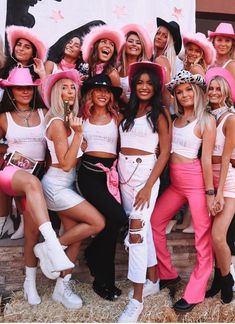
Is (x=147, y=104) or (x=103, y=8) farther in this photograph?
(x=103, y=8)

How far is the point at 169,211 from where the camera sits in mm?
3756

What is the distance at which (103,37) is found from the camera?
162 inches

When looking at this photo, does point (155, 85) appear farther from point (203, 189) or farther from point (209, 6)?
point (209, 6)

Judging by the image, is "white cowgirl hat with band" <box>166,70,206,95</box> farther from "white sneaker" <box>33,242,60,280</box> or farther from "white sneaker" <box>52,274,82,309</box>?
"white sneaker" <box>52,274,82,309</box>

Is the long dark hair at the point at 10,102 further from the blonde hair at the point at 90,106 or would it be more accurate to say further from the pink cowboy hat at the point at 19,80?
the blonde hair at the point at 90,106

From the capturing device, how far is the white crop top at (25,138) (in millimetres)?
3621

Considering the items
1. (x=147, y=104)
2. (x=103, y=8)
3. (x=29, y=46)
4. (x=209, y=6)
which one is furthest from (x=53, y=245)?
(x=209, y=6)

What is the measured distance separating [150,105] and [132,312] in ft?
5.40

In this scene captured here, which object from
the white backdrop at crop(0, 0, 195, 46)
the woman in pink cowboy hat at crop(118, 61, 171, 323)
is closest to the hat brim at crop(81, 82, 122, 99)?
the woman in pink cowboy hat at crop(118, 61, 171, 323)

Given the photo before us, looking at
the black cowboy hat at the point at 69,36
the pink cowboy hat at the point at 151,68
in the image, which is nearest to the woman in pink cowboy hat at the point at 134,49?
the pink cowboy hat at the point at 151,68

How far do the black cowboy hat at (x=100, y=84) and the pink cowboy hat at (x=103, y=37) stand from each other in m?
0.54

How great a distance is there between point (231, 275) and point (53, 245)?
4.90ft

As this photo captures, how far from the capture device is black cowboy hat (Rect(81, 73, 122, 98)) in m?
3.61

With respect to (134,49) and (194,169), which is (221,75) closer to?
(194,169)
